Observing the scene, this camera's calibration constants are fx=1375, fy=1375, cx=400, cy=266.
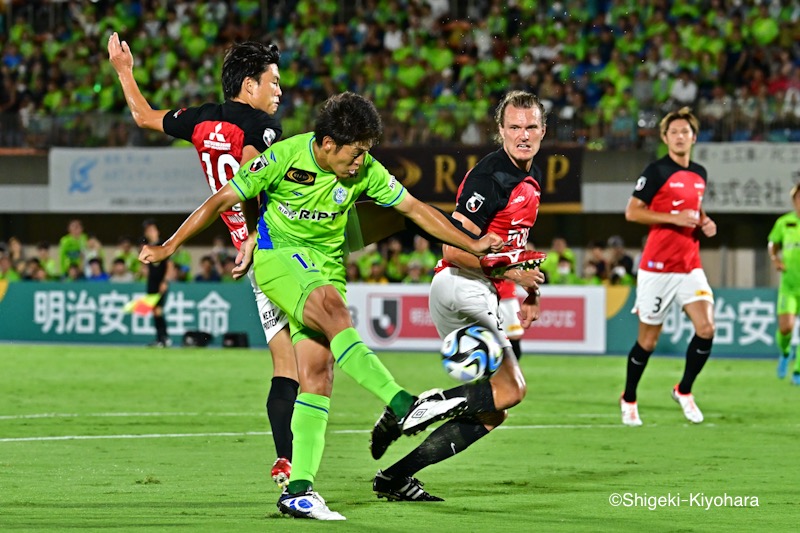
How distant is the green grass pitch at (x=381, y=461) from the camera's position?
6.35 m

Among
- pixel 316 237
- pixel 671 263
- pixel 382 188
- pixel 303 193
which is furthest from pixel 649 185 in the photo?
pixel 303 193

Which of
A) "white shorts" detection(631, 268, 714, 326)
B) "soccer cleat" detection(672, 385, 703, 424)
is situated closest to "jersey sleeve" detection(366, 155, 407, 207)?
"white shorts" detection(631, 268, 714, 326)

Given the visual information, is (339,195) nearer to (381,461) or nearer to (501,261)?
(501,261)

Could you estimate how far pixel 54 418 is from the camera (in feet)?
38.4

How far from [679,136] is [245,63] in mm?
4903

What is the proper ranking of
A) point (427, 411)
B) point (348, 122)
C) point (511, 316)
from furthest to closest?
point (511, 316) < point (348, 122) < point (427, 411)

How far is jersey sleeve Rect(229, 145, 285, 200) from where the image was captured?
638 cm

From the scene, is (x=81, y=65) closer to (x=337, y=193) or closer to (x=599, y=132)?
(x=599, y=132)

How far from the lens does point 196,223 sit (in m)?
6.32

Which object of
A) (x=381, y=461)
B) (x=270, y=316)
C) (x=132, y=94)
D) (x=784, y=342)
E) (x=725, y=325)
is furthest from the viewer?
(x=725, y=325)

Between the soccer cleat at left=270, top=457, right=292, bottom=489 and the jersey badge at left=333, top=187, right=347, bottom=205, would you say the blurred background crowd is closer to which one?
the soccer cleat at left=270, top=457, right=292, bottom=489

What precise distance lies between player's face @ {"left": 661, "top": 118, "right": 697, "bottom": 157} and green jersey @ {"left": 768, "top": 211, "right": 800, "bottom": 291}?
5.92 metres

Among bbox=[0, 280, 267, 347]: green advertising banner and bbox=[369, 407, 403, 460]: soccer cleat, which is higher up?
bbox=[369, 407, 403, 460]: soccer cleat

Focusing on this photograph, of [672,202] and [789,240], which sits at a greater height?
[672,202]
